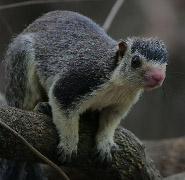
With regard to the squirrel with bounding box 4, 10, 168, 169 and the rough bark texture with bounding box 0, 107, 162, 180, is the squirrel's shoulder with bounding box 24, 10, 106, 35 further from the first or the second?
the rough bark texture with bounding box 0, 107, 162, 180

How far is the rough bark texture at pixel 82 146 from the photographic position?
3965mm

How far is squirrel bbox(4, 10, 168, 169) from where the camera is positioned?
13.8ft

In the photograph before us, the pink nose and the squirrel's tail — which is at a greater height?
the pink nose

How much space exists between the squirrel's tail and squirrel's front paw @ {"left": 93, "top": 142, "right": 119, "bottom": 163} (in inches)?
36.1

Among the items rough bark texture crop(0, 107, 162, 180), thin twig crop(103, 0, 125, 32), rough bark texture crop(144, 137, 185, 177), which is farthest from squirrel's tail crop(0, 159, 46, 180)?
rough bark texture crop(144, 137, 185, 177)

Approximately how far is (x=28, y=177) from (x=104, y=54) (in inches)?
70.3

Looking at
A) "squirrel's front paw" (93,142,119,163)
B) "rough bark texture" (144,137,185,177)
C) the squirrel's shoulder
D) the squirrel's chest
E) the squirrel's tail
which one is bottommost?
"rough bark texture" (144,137,185,177)

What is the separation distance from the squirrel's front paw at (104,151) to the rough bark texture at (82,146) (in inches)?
2.3

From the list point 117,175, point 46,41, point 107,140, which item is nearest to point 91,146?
point 107,140

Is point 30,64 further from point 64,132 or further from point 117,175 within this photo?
point 117,175

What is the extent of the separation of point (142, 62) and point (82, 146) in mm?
1219

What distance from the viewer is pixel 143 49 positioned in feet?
13.7

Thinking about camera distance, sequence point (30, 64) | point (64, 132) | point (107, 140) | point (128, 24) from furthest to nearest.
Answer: point (128, 24) < point (30, 64) < point (107, 140) < point (64, 132)

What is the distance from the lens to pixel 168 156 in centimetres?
754
